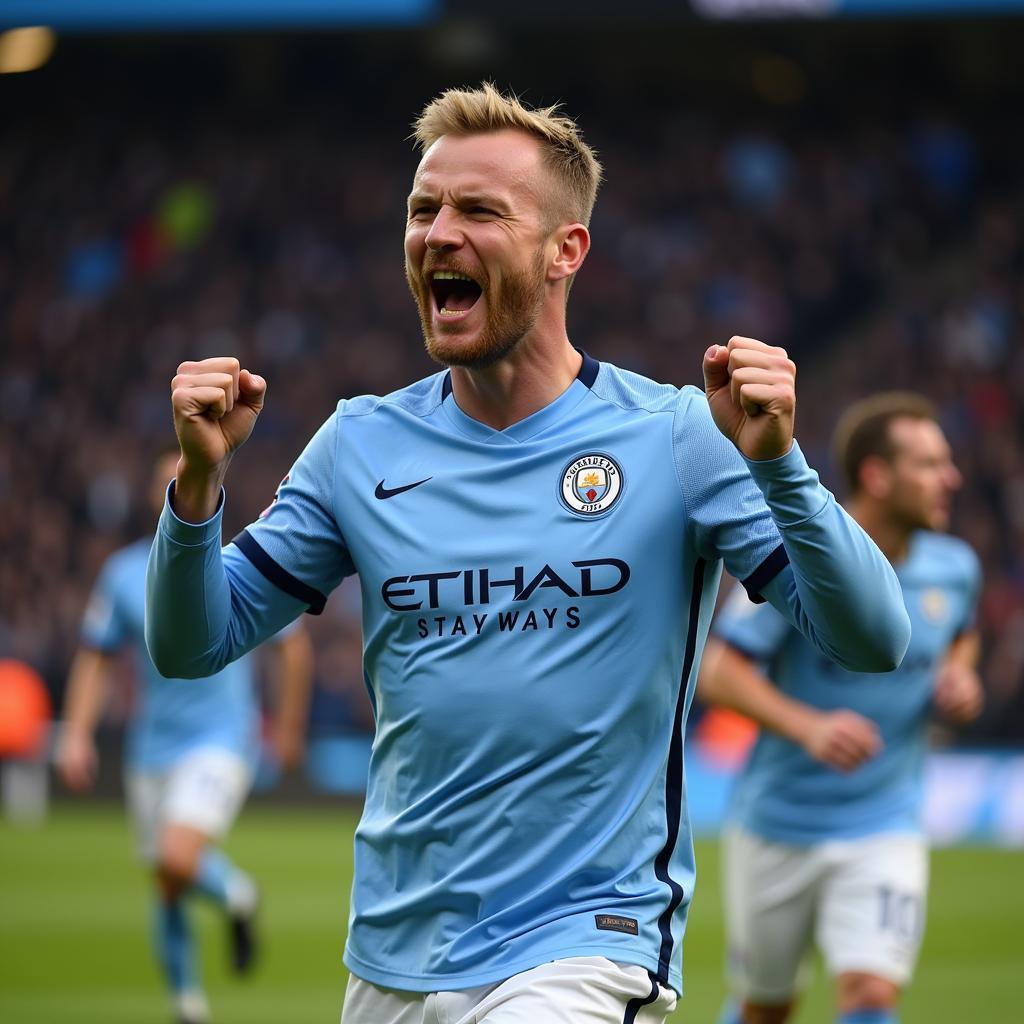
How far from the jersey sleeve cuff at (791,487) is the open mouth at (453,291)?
2.36 feet

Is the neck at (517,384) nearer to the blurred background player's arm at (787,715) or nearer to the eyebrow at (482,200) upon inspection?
the eyebrow at (482,200)

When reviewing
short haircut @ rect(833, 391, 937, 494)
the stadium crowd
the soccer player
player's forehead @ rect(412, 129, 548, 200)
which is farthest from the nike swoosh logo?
the stadium crowd

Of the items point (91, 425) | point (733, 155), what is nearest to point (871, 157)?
point (733, 155)

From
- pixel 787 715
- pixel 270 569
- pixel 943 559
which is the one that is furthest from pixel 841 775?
pixel 270 569

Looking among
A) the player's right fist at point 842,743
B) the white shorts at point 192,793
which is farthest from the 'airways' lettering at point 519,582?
the white shorts at point 192,793

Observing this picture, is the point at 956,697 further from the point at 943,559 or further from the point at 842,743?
the point at 842,743

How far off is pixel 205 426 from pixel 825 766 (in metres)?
3.42

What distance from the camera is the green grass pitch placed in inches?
373

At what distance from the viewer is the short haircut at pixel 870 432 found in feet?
21.2

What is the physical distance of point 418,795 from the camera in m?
3.59

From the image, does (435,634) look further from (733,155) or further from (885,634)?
(733,155)

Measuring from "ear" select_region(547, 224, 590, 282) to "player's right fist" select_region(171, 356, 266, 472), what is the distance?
0.66 metres

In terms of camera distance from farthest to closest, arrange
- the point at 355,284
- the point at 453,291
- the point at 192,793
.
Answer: the point at 355,284
the point at 192,793
the point at 453,291

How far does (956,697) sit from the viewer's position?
6414mm
